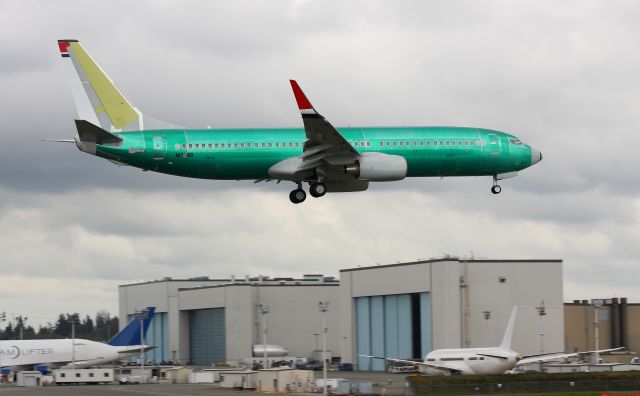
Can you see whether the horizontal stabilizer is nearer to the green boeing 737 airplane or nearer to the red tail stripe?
the green boeing 737 airplane

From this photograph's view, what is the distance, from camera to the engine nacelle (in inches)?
3339

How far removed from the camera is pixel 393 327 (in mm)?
147875

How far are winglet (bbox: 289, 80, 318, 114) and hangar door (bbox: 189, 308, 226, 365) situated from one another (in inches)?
4235

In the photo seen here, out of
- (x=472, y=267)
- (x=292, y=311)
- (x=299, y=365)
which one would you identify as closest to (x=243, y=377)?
(x=472, y=267)

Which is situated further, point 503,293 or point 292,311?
point 292,311

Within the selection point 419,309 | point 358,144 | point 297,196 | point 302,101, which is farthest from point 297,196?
point 419,309

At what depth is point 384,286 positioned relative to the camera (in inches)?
5896

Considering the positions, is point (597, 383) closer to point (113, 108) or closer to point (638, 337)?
point (113, 108)

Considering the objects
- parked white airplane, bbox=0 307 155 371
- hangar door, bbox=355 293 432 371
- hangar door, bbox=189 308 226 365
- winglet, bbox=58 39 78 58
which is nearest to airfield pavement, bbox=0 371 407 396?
parked white airplane, bbox=0 307 155 371

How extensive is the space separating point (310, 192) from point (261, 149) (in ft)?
17.3

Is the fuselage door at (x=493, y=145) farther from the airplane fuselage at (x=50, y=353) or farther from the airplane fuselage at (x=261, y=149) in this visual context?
the airplane fuselage at (x=50, y=353)

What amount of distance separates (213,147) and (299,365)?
83.5 meters

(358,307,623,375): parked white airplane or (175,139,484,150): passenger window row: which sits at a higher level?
(175,139,484,150): passenger window row

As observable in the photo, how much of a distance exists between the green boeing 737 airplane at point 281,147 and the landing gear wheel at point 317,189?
0.25 ft
